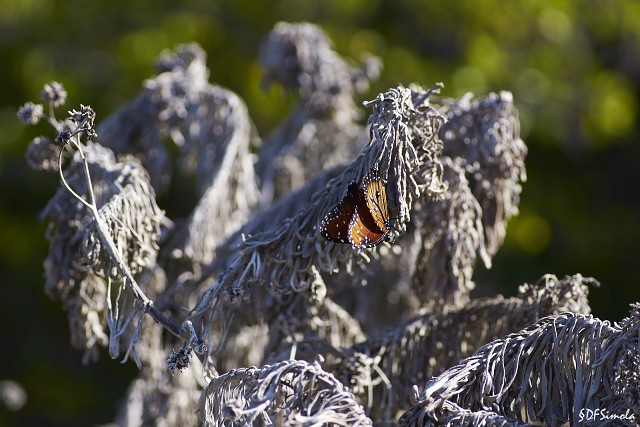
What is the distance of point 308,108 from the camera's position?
1929 millimetres

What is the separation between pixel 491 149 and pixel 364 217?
323 mm

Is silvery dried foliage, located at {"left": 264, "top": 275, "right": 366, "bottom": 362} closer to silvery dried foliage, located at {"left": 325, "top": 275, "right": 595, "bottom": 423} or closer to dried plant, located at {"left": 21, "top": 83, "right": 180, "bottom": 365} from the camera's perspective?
silvery dried foliage, located at {"left": 325, "top": 275, "right": 595, "bottom": 423}

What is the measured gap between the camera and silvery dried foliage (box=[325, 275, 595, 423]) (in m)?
1.20

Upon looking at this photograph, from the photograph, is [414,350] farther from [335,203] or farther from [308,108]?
[308,108]

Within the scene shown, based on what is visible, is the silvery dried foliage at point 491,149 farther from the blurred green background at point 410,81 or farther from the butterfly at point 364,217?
the blurred green background at point 410,81

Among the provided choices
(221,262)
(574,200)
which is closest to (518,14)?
(574,200)

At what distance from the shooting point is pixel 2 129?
432 centimetres

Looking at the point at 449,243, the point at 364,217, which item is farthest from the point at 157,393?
the point at 364,217

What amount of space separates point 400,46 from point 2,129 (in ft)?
7.23

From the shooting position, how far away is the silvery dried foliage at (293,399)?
0.80 metres

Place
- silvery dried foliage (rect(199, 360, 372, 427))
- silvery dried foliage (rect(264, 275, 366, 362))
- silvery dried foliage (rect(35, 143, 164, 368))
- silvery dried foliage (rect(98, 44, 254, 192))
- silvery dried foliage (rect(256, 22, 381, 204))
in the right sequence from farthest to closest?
silvery dried foliage (rect(256, 22, 381, 204)) < silvery dried foliage (rect(98, 44, 254, 192)) < silvery dried foliage (rect(264, 275, 366, 362)) < silvery dried foliage (rect(35, 143, 164, 368)) < silvery dried foliage (rect(199, 360, 372, 427))

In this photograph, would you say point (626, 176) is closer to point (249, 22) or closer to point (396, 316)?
point (249, 22)

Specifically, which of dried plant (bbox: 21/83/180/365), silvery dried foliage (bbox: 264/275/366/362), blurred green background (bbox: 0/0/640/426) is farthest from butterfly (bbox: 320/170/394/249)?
blurred green background (bbox: 0/0/640/426)

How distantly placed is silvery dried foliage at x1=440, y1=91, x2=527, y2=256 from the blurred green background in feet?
8.60
